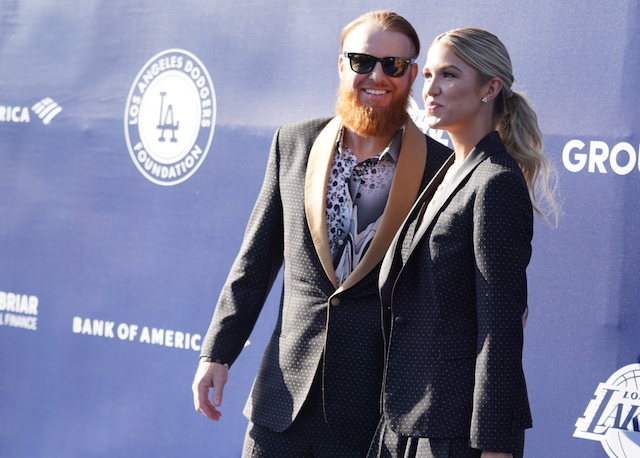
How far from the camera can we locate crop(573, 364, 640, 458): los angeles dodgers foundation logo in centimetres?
287

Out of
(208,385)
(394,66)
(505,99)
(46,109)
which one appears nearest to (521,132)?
(505,99)

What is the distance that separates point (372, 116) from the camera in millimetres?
2549

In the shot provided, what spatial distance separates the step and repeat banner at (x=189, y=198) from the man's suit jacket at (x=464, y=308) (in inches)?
35.9

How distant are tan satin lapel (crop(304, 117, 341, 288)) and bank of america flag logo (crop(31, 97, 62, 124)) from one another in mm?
2195

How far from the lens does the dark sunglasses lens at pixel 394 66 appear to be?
2.58 metres

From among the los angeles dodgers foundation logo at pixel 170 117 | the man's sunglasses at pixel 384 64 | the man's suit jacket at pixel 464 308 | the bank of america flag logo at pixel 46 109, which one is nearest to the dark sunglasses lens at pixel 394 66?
the man's sunglasses at pixel 384 64

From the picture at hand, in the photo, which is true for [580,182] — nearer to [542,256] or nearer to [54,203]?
[542,256]

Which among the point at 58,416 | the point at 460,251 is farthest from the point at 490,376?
the point at 58,416

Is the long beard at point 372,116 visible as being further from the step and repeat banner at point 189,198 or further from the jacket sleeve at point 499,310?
the step and repeat banner at point 189,198

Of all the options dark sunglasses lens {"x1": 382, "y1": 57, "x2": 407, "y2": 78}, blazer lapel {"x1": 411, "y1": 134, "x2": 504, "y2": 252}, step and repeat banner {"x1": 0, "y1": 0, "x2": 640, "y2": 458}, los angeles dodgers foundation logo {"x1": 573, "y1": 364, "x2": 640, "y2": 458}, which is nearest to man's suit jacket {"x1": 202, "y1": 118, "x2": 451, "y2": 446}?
dark sunglasses lens {"x1": 382, "y1": 57, "x2": 407, "y2": 78}

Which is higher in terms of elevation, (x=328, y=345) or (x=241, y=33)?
(x=241, y=33)

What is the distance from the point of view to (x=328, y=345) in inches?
96.7

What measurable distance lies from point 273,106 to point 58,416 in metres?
1.81

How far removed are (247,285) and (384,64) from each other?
2.31 ft
